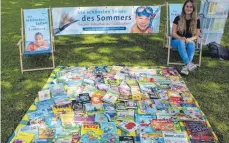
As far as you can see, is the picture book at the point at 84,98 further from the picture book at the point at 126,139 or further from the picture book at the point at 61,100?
the picture book at the point at 126,139

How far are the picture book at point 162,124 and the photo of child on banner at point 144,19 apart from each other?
10.8 ft

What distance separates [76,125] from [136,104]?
1049mm

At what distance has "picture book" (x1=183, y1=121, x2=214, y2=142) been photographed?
11.6 feet

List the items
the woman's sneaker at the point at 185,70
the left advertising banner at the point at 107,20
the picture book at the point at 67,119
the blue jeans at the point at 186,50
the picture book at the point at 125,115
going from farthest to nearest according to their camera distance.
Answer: the left advertising banner at the point at 107,20 < the blue jeans at the point at 186,50 < the woman's sneaker at the point at 185,70 < the picture book at the point at 125,115 < the picture book at the point at 67,119

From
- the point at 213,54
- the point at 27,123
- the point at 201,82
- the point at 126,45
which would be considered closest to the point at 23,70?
the point at 27,123

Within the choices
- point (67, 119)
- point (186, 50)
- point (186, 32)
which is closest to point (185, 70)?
point (186, 50)

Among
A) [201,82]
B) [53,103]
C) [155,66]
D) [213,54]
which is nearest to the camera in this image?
[53,103]

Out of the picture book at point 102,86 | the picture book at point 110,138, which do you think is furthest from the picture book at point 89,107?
the picture book at point 110,138

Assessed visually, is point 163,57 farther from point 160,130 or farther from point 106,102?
point 160,130

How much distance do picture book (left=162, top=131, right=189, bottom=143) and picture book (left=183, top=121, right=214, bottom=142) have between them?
0.11 m

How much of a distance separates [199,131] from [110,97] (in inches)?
58.9

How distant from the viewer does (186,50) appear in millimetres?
5699

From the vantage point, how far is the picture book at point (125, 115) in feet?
12.8

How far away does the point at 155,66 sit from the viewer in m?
5.73
